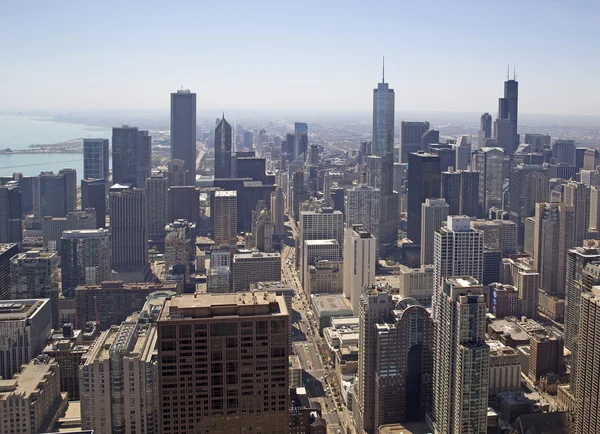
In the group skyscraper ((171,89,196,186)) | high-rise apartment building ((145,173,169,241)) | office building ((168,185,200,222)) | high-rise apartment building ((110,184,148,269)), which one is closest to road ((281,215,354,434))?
high-rise apartment building ((110,184,148,269))

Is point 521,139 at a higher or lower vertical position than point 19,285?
higher

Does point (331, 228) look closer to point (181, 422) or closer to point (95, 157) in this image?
point (95, 157)

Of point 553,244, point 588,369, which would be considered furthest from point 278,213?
point 588,369

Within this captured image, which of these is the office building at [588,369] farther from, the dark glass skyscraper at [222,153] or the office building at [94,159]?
the dark glass skyscraper at [222,153]

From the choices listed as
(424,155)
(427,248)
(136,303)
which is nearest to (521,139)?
(424,155)

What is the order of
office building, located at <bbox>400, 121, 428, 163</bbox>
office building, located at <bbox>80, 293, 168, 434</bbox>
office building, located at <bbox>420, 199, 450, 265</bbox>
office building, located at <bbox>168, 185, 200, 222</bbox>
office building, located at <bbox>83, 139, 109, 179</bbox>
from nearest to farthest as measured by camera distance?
office building, located at <bbox>80, 293, 168, 434</bbox> → office building, located at <bbox>420, 199, 450, 265</bbox> → office building, located at <bbox>168, 185, 200, 222</bbox> → office building, located at <bbox>83, 139, 109, 179</bbox> → office building, located at <bbox>400, 121, 428, 163</bbox>

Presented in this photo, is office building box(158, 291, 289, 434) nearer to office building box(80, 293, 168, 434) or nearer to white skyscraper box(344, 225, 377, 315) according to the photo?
office building box(80, 293, 168, 434)
